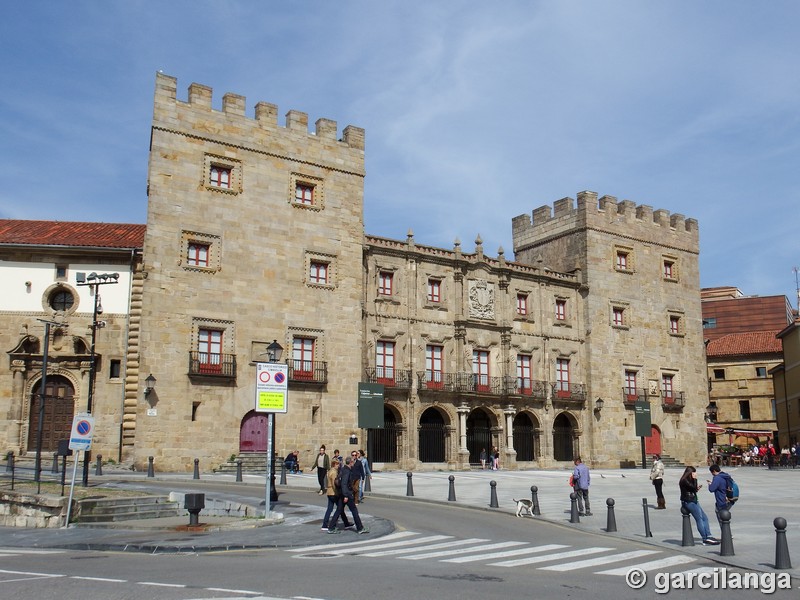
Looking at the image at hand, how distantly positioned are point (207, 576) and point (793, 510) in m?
17.4

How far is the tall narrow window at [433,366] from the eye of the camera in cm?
4397

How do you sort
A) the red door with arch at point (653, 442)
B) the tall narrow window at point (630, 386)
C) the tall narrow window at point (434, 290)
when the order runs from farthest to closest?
the red door with arch at point (653, 442), the tall narrow window at point (630, 386), the tall narrow window at point (434, 290)

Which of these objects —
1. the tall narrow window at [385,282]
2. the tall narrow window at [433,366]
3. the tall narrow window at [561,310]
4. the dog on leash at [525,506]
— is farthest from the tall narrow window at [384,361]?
the dog on leash at [525,506]

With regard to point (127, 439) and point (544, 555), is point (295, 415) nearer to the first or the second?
point (127, 439)

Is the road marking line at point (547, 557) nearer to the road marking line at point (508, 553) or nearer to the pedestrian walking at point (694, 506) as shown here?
the road marking line at point (508, 553)

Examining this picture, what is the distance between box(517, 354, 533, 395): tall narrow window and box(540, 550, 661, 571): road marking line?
3181cm

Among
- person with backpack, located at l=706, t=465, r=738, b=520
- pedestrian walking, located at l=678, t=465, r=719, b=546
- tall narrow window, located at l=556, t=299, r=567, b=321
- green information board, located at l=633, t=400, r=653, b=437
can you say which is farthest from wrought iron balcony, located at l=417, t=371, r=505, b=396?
person with backpack, located at l=706, t=465, r=738, b=520

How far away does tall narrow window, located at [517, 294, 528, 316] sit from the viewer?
159 ft

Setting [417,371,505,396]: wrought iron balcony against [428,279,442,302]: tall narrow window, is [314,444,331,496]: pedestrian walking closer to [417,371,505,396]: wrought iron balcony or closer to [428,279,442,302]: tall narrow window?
[417,371,505,396]: wrought iron balcony

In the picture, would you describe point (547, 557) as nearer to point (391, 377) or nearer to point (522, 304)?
point (391, 377)

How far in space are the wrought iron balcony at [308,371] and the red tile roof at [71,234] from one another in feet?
29.2

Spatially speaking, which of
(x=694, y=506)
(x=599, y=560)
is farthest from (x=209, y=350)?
(x=599, y=560)

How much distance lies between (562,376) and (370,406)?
58.9ft

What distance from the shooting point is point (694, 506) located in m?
16.1
